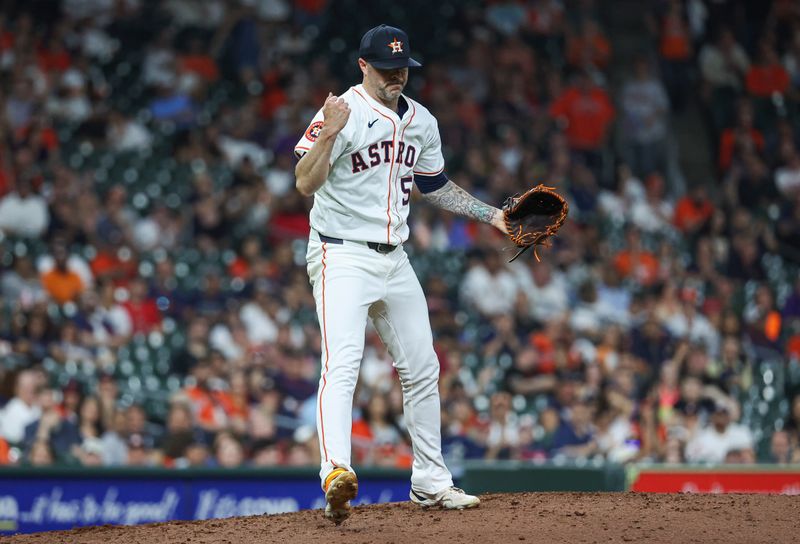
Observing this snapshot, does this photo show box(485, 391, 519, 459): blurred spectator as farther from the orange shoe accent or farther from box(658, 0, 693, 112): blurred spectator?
box(658, 0, 693, 112): blurred spectator

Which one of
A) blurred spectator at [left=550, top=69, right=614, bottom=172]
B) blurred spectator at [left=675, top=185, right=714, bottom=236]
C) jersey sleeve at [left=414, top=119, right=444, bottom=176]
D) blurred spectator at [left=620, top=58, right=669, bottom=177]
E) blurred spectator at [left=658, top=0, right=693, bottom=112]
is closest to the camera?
jersey sleeve at [left=414, top=119, right=444, bottom=176]

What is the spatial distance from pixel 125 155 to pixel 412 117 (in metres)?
7.24

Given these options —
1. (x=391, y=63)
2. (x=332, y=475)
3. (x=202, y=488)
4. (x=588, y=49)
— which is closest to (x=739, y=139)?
(x=588, y=49)

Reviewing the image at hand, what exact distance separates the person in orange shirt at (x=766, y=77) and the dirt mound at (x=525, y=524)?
10.1 m

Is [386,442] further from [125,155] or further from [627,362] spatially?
[125,155]

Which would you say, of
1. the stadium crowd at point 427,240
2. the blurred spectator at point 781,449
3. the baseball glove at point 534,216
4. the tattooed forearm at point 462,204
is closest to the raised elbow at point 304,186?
the tattooed forearm at point 462,204

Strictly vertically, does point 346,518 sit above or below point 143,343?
below

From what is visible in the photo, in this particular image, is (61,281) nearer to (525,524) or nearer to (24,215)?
(24,215)

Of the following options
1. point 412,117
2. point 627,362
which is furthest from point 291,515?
point 627,362

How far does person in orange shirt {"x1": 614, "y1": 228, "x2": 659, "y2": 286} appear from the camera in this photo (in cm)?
1240

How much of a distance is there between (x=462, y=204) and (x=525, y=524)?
1.39 m

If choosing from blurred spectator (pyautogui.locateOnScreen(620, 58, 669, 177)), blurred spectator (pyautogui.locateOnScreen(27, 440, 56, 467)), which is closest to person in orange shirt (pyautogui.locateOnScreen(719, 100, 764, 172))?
blurred spectator (pyautogui.locateOnScreen(620, 58, 669, 177))

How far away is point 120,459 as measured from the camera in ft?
29.1

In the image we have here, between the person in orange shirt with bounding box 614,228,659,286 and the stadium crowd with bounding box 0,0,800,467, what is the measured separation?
4cm
